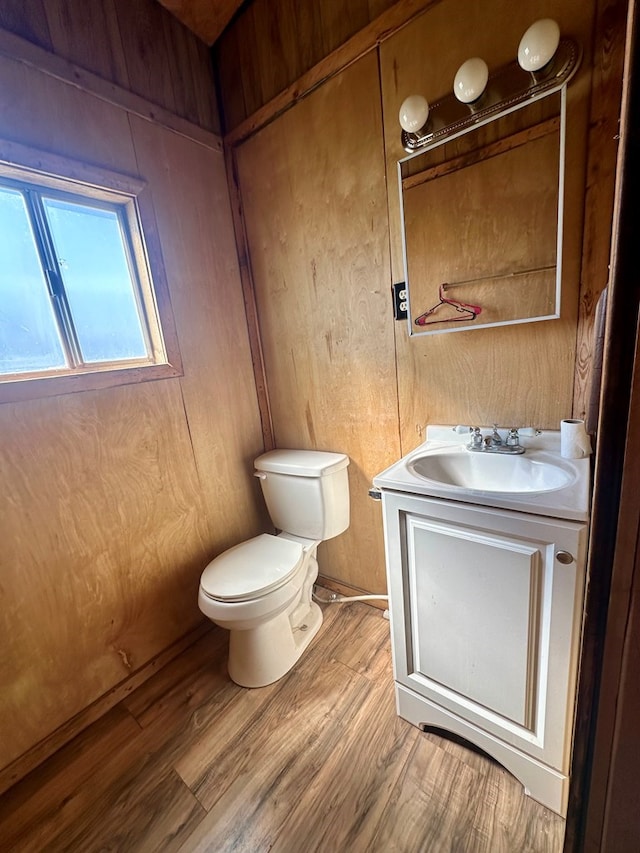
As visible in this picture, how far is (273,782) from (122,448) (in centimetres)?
121

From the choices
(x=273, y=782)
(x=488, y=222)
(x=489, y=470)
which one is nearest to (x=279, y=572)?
(x=273, y=782)

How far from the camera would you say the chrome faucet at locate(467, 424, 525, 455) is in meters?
1.11

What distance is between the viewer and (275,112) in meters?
1.44

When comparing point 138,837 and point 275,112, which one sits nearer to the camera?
point 138,837

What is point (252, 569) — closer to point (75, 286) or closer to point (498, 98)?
point (75, 286)

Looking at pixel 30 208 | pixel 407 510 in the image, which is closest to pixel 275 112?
pixel 30 208

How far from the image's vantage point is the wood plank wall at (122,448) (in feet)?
3.72

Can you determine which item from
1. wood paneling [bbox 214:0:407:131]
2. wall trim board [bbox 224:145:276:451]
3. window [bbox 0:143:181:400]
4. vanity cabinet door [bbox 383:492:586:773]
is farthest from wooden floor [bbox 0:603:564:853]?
wood paneling [bbox 214:0:407:131]

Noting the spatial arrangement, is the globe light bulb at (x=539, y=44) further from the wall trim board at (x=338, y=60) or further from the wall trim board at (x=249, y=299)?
the wall trim board at (x=249, y=299)

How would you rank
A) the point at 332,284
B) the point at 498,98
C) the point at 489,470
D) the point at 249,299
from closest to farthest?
the point at 498,98
the point at 489,470
the point at 332,284
the point at 249,299

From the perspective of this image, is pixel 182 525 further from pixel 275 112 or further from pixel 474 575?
pixel 275 112

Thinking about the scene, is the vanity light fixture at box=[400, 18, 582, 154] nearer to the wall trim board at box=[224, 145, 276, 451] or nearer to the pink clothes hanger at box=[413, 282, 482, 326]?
the pink clothes hanger at box=[413, 282, 482, 326]

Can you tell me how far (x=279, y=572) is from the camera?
1345 mm

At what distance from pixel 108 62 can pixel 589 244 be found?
1.73 meters
